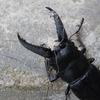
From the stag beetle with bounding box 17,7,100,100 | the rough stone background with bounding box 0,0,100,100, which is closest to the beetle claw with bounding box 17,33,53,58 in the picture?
the stag beetle with bounding box 17,7,100,100

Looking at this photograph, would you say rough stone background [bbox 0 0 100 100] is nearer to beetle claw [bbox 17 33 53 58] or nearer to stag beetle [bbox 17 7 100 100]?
stag beetle [bbox 17 7 100 100]

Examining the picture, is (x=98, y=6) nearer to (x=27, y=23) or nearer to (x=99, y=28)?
(x=99, y=28)

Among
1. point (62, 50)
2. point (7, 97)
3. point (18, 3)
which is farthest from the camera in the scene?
point (18, 3)

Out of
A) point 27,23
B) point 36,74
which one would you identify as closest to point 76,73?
point 36,74

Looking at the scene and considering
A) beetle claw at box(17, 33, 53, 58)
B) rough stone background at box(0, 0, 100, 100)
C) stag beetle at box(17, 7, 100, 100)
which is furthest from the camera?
rough stone background at box(0, 0, 100, 100)

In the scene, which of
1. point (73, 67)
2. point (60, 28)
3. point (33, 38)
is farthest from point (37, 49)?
point (33, 38)

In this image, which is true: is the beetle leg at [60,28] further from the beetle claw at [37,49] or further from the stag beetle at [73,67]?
the beetle claw at [37,49]

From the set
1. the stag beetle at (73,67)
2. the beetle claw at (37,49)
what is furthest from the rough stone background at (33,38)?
the beetle claw at (37,49)
